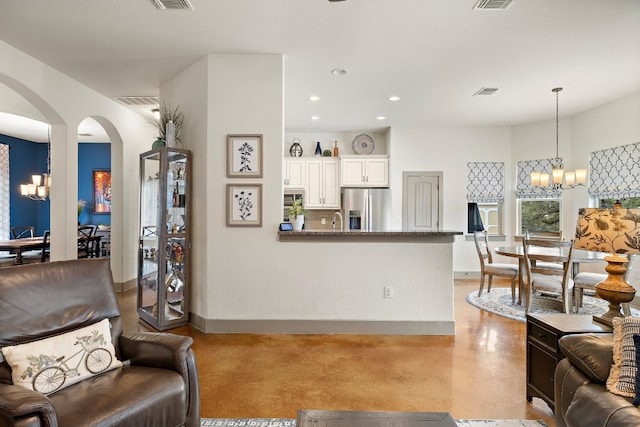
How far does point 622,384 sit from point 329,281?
244cm

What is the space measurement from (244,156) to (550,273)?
3.83m

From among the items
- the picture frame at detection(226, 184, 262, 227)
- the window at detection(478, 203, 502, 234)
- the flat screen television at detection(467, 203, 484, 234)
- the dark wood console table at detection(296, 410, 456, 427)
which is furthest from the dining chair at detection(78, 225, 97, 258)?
the window at detection(478, 203, 502, 234)

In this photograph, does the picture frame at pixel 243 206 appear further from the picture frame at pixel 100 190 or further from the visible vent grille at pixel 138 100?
the picture frame at pixel 100 190

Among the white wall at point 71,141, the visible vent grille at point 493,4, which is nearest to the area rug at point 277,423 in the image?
the visible vent grille at point 493,4

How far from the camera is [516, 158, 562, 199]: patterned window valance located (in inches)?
237

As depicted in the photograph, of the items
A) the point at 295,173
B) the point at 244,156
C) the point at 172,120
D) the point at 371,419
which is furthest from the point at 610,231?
the point at 295,173

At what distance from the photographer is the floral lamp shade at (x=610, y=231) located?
5.90 feet

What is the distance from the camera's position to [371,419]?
4.80 feet

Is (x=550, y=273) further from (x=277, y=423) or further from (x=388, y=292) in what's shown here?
(x=277, y=423)

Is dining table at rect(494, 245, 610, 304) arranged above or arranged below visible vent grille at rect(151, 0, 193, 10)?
below

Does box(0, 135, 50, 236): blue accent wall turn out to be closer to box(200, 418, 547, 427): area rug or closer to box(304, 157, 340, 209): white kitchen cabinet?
box(304, 157, 340, 209): white kitchen cabinet

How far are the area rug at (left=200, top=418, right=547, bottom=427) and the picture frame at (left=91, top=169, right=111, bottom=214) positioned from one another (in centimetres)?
739

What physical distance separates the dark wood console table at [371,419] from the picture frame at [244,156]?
8.45ft

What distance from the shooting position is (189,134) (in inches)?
153
